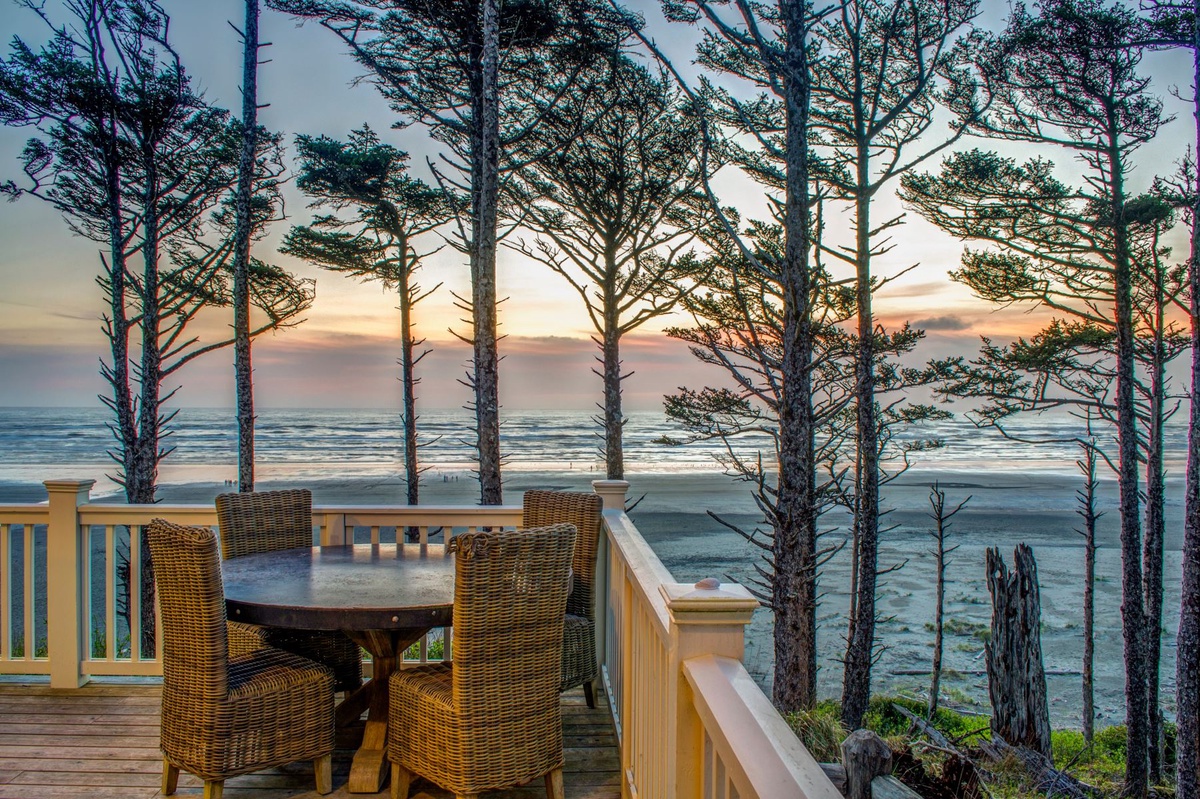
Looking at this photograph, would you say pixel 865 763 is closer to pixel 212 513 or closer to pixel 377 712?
pixel 377 712

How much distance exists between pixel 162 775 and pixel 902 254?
37.5ft

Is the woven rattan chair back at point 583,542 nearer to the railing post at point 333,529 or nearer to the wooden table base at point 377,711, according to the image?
the wooden table base at point 377,711

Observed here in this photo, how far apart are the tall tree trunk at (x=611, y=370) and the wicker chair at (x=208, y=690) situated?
7774mm

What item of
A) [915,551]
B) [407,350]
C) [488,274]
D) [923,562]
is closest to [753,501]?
[915,551]

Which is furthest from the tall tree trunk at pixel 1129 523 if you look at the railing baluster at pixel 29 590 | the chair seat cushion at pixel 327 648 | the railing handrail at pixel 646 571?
the railing baluster at pixel 29 590

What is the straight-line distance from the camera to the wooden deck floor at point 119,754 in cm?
249

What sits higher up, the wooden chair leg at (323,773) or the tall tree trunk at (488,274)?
the tall tree trunk at (488,274)

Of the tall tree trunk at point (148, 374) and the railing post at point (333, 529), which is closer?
the railing post at point (333, 529)

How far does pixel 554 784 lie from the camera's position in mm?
2357

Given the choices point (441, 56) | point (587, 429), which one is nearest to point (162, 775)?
point (441, 56)

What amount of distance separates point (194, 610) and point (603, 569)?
5.90 ft

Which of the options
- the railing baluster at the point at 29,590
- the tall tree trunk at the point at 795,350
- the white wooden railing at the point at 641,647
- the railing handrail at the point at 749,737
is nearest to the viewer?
the railing handrail at the point at 749,737

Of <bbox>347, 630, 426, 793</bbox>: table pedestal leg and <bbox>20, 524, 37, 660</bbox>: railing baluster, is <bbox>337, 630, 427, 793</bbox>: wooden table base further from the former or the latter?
<bbox>20, 524, 37, 660</bbox>: railing baluster

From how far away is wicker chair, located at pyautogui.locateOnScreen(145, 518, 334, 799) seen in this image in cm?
218
